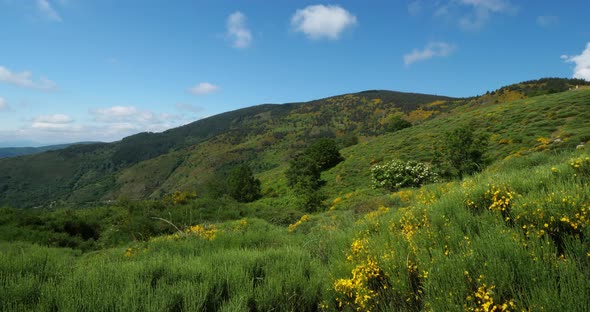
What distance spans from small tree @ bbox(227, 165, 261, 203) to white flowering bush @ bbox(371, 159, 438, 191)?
76.8 ft

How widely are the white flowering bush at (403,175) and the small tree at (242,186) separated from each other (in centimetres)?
2340

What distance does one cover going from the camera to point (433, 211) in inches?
158

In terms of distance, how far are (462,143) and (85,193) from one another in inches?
8817

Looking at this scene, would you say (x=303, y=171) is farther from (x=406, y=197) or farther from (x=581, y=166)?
(x=581, y=166)

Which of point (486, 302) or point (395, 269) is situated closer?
point (486, 302)

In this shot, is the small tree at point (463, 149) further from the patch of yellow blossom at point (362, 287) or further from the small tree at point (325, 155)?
the small tree at point (325, 155)

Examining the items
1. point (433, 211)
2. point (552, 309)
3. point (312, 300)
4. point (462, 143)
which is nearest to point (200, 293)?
point (312, 300)

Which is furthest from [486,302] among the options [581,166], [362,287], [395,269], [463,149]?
[463,149]

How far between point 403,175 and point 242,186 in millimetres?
27811

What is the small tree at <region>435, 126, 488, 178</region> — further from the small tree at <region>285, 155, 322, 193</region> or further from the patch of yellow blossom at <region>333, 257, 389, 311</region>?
the patch of yellow blossom at <region>333, 257, 389, 311</region>

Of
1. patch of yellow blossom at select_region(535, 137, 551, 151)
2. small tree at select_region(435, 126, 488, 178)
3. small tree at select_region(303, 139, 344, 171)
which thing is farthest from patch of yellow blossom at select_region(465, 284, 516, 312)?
small tree at select_region(303, 139, 344, 171)

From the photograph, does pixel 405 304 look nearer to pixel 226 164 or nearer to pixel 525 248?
pixel 525 248

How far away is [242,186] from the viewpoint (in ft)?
156

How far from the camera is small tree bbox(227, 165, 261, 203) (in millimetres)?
46844
